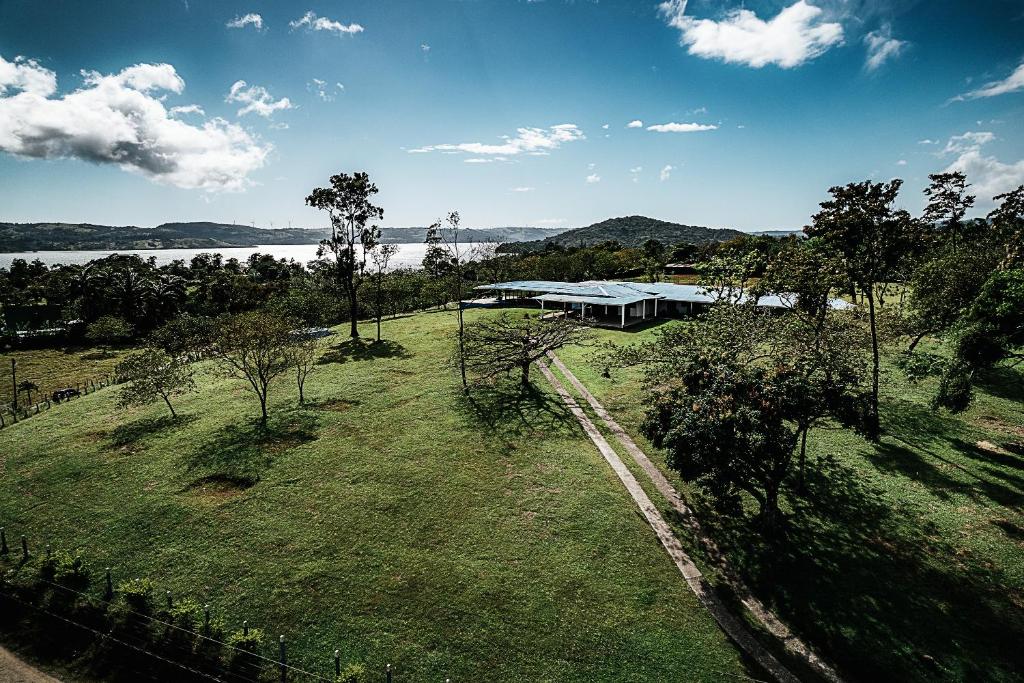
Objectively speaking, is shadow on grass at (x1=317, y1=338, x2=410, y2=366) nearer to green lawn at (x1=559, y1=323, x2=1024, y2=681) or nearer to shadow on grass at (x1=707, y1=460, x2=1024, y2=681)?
green lawn at (x1=559, y1=323, x2=1024, y2=681)

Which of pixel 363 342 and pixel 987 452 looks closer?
pixel 987 452

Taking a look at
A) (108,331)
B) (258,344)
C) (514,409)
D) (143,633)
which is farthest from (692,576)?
(108,331)

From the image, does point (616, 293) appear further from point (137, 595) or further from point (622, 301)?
point (137, 595)

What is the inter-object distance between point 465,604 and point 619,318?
41.9 meters

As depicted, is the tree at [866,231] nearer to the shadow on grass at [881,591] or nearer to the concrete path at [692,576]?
the shadow on grass at [881,591]

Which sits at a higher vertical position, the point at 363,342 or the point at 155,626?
the point at 363,342

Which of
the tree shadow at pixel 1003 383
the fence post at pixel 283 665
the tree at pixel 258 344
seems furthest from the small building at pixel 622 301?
the fence post at pixel 283 665

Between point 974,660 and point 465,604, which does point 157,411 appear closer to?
point 465,604

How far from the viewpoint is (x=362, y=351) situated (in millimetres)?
38938

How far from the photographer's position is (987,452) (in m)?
20.4

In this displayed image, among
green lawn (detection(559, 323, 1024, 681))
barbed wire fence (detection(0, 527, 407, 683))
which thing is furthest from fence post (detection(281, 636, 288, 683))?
green lawn (detection(559, 323, 1024, 681))

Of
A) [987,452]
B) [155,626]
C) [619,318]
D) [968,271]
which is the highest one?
[968,271]

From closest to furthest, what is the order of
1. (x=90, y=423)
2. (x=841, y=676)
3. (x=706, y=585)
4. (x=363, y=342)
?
(x=841, y=676) → (x=706, y=585) → (x=90, y=423) → (x=363, y=342)

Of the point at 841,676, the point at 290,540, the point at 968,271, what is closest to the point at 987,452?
the point at 968,271
